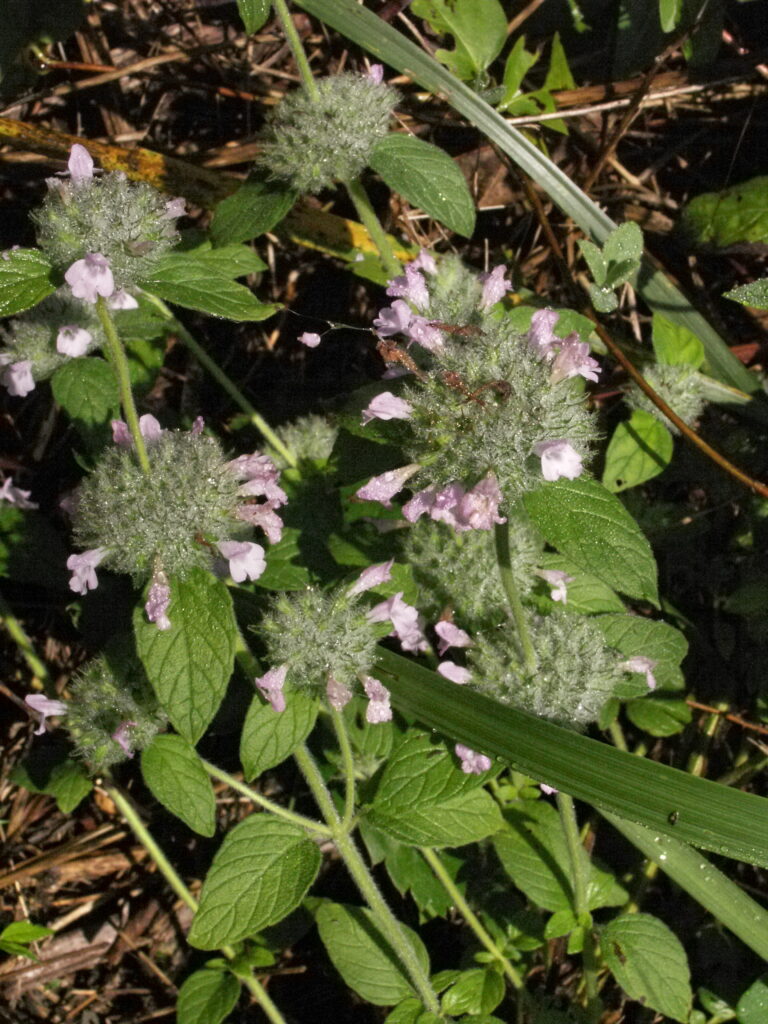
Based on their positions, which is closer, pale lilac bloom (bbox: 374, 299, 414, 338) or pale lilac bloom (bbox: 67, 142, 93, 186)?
pale lilac bloom (bbox: 67, 142, 93, 186)

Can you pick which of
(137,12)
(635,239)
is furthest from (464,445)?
(137,12)

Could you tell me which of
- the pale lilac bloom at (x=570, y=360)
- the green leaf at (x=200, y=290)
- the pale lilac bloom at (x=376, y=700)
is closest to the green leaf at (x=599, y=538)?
the pale lilac bloom at (x=570, y=360)

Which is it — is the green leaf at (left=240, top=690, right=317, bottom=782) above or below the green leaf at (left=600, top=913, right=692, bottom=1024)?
above

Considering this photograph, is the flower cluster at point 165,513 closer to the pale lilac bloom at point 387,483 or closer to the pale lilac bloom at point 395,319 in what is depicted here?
the pale lilac bloom at point 387,483

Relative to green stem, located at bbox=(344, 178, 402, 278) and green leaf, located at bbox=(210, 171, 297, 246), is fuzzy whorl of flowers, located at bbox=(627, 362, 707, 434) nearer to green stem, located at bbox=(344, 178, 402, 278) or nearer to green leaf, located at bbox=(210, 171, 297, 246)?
green stem, located at bbox=(344, 178, 402, 278)

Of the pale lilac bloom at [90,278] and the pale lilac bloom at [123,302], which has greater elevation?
the pale lilac bloom at [90,278]

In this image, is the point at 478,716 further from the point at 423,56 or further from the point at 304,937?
the point at 423,56

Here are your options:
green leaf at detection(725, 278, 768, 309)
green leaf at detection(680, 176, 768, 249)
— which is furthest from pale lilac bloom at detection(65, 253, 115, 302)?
green leaf at detection(680, 176, 768, 249)
